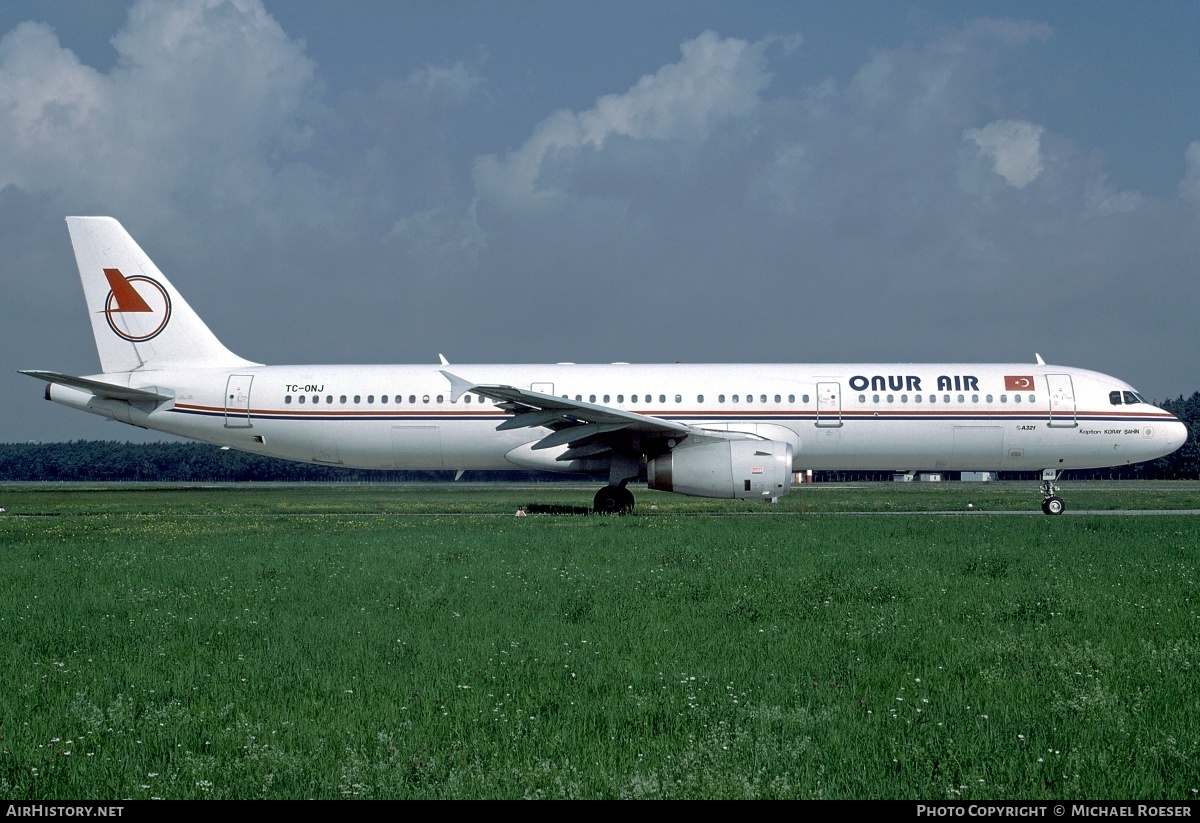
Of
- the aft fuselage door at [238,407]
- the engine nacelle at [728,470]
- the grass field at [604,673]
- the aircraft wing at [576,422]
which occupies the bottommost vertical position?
the grass field at [604,673]

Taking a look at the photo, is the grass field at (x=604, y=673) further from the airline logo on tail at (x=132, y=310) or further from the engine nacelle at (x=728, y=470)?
the airline logo on tail at (x=132, y=310)

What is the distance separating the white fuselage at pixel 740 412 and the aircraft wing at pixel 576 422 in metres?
1.38

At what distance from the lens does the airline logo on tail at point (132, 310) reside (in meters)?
24.2

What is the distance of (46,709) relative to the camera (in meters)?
5.36

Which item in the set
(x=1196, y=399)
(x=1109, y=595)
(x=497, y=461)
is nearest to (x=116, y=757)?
(x=1109, y=595)

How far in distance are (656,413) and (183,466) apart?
72.6 m

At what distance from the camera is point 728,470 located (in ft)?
63.6

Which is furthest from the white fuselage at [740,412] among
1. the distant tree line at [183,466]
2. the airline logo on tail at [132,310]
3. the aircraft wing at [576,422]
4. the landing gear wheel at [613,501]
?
the distant tree line at [183,466]

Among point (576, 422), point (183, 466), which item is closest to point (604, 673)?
point (576, 422)

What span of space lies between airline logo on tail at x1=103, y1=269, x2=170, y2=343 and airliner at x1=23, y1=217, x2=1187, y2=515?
4.34ft

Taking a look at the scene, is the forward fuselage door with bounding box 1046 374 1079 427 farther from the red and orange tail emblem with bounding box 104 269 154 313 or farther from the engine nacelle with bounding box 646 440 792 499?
the red and orange tail emblem with bounding box 104 269 154 313

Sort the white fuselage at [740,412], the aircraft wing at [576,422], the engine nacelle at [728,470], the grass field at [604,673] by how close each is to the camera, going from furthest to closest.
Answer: the white fuselage at [740,412] < the engine nacelle at [728,470] < the aircraft wing at [576,422] < the grass field at [604,673]

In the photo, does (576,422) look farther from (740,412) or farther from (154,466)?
(154,466)

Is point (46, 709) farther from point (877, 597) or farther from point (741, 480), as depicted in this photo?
point (741, 480)
